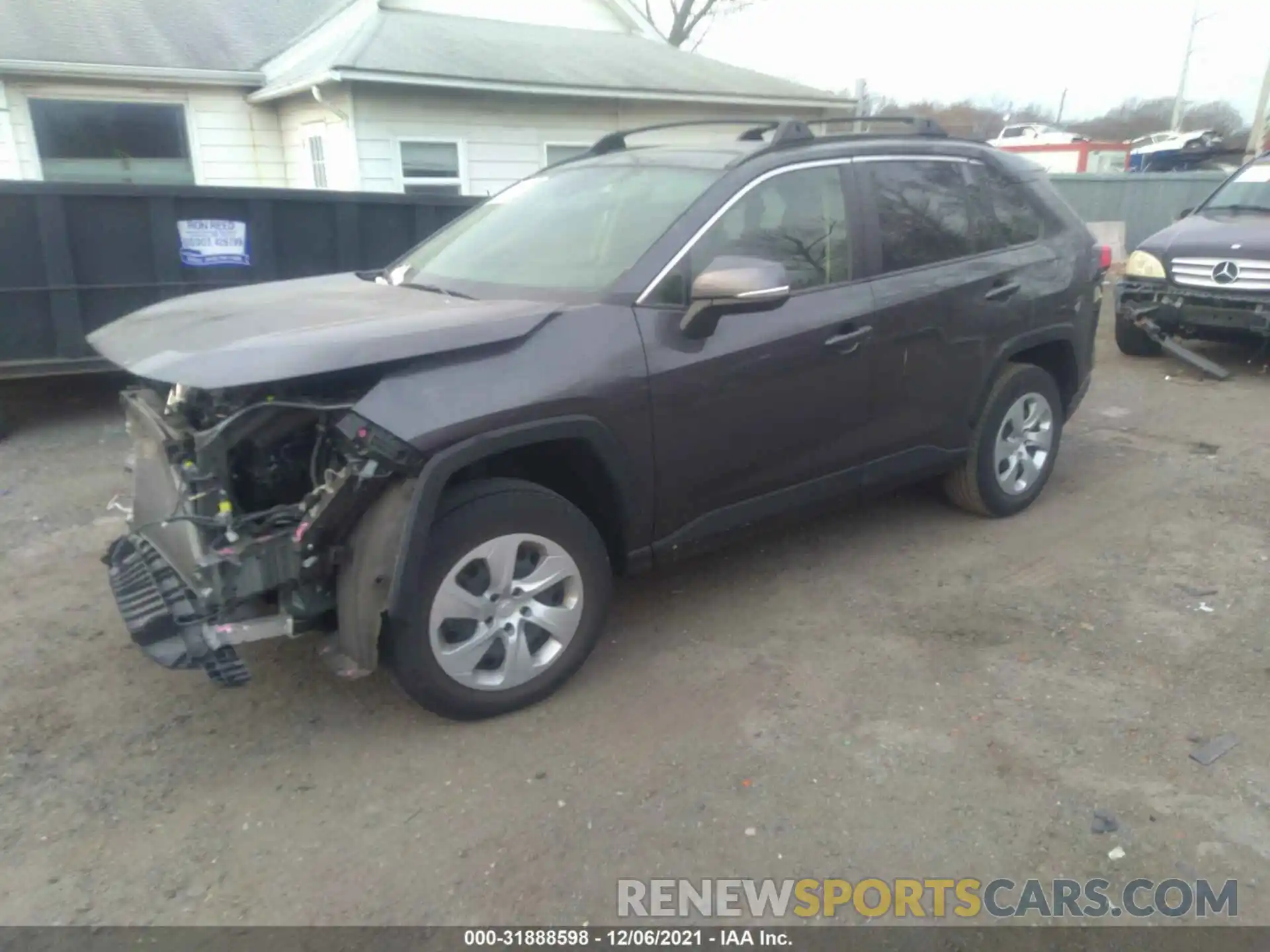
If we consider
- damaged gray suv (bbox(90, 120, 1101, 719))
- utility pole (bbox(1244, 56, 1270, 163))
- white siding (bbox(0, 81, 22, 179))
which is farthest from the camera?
utility pole (bbox(1244, 56, 1270, 163))

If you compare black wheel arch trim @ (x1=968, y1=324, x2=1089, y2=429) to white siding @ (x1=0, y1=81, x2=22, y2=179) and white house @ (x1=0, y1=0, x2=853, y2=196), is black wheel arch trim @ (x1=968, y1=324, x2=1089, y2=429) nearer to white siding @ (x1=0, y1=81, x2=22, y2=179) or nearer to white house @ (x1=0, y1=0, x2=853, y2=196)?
white house @ (x1=0, y1=0, x2=853, y2=196)

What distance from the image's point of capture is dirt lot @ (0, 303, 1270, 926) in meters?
2.70

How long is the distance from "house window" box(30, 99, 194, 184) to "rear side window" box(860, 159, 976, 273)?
31.3ft

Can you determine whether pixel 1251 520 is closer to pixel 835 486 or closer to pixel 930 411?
pixel 930 411

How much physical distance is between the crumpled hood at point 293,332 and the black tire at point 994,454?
2.47 metres

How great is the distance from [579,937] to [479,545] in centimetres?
120

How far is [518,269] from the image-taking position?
395cm

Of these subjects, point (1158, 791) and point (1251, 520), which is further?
point (1251, 520)

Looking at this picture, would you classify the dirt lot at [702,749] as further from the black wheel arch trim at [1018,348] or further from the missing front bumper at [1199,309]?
the missing front bumper at [1199,309]

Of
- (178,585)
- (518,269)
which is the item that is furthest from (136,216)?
(178,585)

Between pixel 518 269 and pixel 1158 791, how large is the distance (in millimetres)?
2905

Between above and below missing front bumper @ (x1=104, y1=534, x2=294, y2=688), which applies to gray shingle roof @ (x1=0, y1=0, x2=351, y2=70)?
above

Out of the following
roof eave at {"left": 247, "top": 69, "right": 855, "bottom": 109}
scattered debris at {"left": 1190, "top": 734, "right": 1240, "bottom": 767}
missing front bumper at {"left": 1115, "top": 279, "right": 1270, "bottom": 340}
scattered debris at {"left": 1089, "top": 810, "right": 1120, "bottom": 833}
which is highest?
roof eave at {"left": 247, "top": 69, "right": 855, "bottom": 109}

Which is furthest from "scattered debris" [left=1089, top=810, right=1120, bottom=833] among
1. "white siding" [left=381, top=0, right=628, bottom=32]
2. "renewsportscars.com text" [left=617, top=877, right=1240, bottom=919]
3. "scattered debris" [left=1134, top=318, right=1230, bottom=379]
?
"white siding" [left=381, top=0, right=628, bottom=32]
